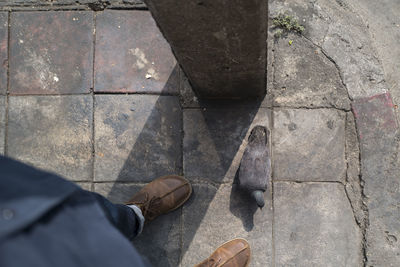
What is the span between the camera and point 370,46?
3295 millimetres

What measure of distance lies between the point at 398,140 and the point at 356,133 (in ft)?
1.06

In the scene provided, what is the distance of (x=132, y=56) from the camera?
337 cm

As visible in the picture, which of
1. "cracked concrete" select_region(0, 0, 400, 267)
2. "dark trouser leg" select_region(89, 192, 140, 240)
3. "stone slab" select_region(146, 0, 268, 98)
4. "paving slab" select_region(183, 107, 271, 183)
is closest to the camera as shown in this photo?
"stone slab" select_region(146, 0, 268, 98)

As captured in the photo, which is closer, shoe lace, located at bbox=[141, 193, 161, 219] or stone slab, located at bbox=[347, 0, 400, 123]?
shoe lace, located at bbox=[141, 193, 161, 219]

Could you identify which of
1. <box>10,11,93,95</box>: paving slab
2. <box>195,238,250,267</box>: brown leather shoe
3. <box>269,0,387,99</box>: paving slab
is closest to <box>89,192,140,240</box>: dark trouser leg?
<box>195,238,250,267</box>: brown leather shoe

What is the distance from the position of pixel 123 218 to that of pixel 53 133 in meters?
1.23

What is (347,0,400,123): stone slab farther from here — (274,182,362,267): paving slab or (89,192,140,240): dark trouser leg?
(89,192,140,240): dark trouser leg

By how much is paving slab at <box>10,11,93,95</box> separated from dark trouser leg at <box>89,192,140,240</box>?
4.03 ft

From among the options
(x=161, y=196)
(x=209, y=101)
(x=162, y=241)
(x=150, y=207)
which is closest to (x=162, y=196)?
(x=161, y=196)

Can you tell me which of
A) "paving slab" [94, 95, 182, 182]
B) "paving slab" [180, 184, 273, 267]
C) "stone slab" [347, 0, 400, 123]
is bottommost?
"paving slab" [180, 184, 273, 267]

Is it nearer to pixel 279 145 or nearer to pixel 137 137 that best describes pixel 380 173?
pixel 279 145

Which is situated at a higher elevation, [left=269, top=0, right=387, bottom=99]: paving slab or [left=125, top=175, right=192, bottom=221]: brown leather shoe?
[left=269, top=0, right=387, bottom=99]: paving slab

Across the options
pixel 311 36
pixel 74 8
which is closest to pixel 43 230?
pixel 74 8

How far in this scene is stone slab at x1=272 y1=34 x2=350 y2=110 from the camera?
321 cm
